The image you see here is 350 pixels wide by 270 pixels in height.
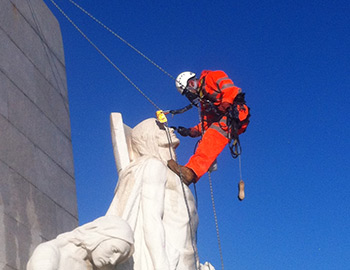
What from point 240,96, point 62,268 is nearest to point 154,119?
point 240,96

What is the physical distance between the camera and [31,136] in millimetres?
6734

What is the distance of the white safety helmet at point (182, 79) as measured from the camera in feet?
25.3

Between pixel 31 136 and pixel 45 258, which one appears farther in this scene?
pixel 31 136

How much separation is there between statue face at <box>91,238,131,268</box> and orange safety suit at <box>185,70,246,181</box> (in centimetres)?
169

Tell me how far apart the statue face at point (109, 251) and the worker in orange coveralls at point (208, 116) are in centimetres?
148

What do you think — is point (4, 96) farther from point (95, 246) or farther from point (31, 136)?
point (95, 246)

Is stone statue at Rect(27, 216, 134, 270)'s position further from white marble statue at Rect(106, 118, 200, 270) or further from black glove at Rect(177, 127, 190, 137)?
black glove at Rect(177, 127, 190, 137)

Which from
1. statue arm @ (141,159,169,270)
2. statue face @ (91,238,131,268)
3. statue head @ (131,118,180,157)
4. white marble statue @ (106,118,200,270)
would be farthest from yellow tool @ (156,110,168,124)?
statue face @ (91,238,131,268)

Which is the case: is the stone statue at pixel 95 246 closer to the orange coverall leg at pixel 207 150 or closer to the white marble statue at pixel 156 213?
the white marble statue at pixel 156 213

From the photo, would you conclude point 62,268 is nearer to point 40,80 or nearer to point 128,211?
point 128,211

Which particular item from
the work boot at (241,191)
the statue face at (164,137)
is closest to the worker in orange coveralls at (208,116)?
the statue face at (164,137)

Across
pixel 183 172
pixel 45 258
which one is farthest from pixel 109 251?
pixel 183 172

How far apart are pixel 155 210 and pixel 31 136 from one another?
149cm

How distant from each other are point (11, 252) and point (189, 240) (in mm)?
1389
